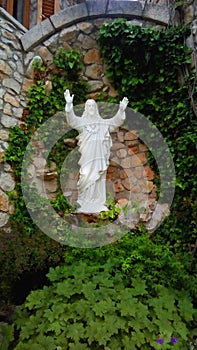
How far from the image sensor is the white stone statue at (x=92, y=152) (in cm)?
407

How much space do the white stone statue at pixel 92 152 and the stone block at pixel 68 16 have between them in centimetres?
118

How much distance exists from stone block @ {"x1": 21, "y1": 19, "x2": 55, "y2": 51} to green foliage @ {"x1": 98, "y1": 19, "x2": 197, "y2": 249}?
66cm

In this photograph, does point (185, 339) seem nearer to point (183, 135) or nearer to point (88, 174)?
point (88, 174)

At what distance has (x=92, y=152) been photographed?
4.13 meters

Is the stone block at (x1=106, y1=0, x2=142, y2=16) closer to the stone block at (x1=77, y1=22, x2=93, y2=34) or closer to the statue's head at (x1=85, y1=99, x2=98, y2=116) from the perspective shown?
the stone block at (x1=77, y1=22, x2=93, y2=34)

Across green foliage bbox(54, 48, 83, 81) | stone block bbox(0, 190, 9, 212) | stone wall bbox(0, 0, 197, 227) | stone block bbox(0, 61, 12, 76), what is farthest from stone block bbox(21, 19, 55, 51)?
stone block bbox(0, 190, 9, 212)

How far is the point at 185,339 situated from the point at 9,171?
8.68ft

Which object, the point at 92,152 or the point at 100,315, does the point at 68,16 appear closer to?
the point at 92,152

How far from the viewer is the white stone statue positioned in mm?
4074

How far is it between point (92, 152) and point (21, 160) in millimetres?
848

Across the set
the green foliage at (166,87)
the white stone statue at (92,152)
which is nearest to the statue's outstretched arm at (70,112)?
the white stone statue at (92,152)

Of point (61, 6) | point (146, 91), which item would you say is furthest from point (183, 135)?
point (61, 6)

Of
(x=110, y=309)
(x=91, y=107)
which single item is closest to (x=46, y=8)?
(x=91, y=107)

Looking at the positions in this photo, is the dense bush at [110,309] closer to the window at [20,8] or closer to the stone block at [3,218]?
the stone block at [3,218]
